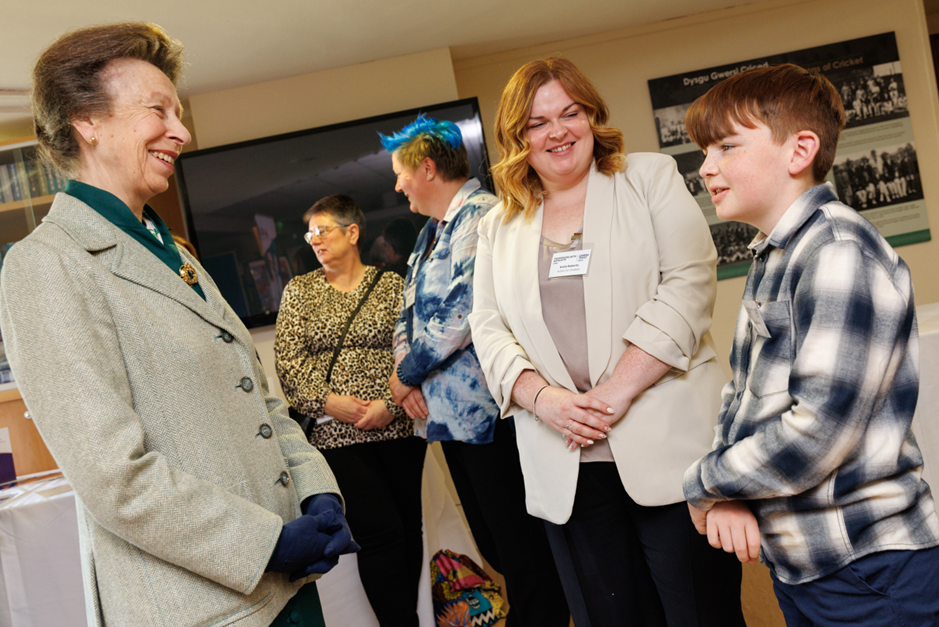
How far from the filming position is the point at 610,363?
59.7 inches

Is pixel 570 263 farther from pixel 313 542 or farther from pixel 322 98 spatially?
pixel 322 98

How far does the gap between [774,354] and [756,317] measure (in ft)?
0.22

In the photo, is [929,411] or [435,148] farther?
[435,148]

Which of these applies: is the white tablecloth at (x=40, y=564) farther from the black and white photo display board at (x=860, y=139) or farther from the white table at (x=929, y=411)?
the black and white photo display board at (x=860, y=139)

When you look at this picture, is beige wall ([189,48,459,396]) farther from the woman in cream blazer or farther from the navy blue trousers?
the navy blue trousers

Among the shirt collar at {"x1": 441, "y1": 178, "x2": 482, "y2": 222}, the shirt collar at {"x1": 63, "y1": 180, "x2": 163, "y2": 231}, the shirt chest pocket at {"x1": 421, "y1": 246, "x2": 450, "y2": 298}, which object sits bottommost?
the shirt chest pocket at {"x1": 421, "y1": 246, "x2": 450, "y2": 298}

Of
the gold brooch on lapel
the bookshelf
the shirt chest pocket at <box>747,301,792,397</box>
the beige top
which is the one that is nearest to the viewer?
the shirt chest pocket at <box>747,301,792,397</box>

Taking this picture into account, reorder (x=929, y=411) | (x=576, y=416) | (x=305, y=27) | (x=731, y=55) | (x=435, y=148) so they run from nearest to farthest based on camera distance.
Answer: (x=576, y=416)
(x=929, y=411)
(x=435, y=148)
(x=305, y=27)
(x=731, y=55)

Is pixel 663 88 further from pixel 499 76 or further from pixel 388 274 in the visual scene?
pixel 388 274

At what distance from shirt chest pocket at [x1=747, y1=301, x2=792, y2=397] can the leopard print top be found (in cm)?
148

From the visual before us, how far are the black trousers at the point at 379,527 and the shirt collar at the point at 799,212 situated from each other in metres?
1.67

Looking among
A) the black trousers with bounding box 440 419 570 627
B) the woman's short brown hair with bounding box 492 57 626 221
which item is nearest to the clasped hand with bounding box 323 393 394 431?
the black trousers with bounding box 440 419 570 627

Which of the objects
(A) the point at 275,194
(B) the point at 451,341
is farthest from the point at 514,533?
(A) the point at 275,194

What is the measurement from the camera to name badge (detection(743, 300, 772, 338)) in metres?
1.02
